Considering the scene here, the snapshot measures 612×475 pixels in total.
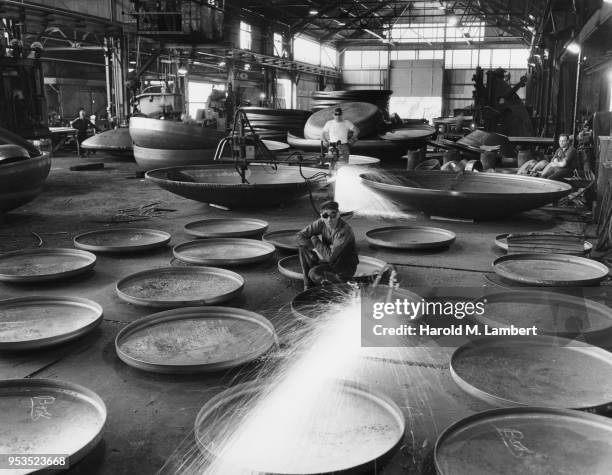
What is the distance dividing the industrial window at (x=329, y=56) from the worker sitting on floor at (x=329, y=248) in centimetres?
3452

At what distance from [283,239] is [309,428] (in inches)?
137

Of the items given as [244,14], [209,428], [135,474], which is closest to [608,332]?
[209,428]

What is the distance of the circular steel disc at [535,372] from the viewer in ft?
9.09

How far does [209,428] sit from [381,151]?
12.0 m

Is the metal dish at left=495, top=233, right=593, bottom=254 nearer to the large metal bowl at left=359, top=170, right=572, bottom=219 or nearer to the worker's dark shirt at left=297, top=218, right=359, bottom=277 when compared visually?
the large metal bowl at left=359, top=170, right=572, bottom=219

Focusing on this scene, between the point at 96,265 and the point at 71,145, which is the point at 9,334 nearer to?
the point at 96,265

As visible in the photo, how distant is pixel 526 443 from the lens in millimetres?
2357

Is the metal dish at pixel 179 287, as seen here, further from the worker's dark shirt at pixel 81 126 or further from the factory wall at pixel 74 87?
the factory wall at pixel 74 87

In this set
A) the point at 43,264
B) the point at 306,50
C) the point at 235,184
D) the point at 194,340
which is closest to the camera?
the point at 194,340

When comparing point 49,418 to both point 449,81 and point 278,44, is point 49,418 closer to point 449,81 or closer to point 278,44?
point 278,44

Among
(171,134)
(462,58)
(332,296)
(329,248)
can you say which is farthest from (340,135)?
(462,58)

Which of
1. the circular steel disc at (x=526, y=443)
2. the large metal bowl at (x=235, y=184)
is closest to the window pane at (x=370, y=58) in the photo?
the large metal bowl at (x=235, y=184)

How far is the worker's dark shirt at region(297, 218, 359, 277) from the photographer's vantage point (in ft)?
12.9

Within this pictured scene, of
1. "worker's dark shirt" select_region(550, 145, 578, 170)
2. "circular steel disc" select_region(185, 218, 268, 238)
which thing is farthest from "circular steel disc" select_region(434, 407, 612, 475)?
"worker's dark shirt" select_region(550, 145, 578, 170)
